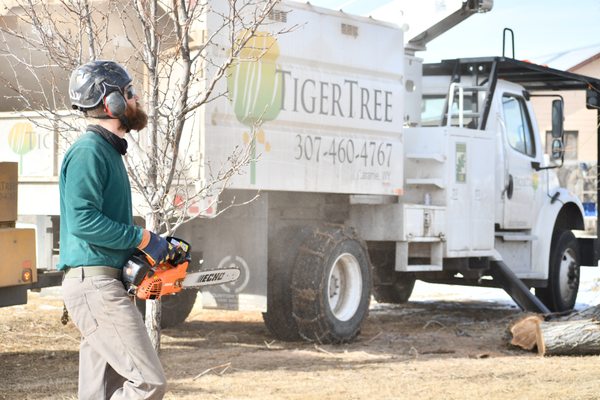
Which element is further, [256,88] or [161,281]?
[256,88]

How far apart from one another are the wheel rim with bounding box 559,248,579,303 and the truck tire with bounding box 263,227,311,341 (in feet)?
15.8

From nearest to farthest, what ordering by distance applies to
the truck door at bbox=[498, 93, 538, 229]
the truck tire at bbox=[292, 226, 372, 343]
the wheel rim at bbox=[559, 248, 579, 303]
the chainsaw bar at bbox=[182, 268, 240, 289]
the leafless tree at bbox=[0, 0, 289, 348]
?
the chainsaw bar at bbox=[182, 268, 240, 289]
the leafless tree at bbox=[0, 0, 289, 348]
the truck tire at bbox=[292, 226, 372, 343]
the truck door at bbox=[498, 93, 538, 229]
the wheel rim at bbox=[559, 248, 579, 303]

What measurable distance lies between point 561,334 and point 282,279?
2586 millimetres

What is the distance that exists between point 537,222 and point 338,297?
3.85 metres

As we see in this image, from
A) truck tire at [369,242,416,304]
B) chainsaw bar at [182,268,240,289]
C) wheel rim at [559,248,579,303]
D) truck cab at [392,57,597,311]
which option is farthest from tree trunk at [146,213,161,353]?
Result: wheel rim at [559,248,579,303]

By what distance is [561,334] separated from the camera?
409 inches

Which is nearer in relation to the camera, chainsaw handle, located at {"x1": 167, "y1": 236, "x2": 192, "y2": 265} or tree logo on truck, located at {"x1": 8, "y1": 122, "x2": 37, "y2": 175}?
chainsaw handle, located at {"x1": 167, "y1": 236, "x2": 192, "y2": 265}

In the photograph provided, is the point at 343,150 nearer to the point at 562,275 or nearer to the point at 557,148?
the point at 557,148

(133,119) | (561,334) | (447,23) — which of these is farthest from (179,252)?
(447,23)

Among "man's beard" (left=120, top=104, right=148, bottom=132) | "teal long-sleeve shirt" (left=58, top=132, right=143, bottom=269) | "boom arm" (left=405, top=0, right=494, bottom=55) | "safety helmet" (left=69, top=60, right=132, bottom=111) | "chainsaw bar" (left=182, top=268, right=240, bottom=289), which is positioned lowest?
"chainsaw bar" (left=182, top=268, right=240, bottom=289)

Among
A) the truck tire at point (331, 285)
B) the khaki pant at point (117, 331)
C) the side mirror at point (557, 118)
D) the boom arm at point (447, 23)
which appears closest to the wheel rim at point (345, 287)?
the truck tire at point (331, 285)

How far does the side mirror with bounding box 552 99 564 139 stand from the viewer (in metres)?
13.0

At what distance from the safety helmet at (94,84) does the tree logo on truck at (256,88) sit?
14.2 ft

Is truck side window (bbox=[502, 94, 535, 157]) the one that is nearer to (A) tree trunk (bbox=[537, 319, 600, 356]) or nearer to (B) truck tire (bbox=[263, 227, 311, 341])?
(A) tree trunk (bbox=[537, 319, 600, 356])
